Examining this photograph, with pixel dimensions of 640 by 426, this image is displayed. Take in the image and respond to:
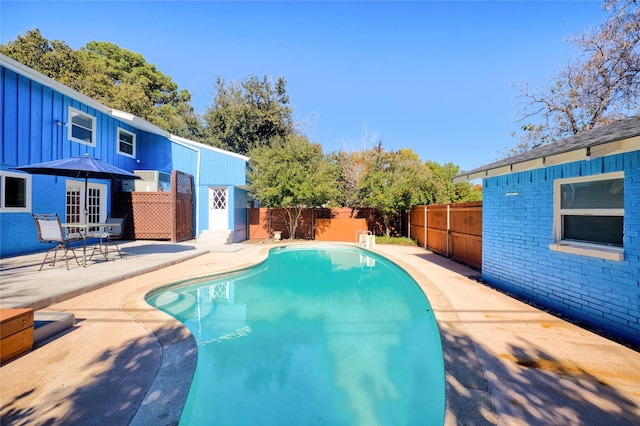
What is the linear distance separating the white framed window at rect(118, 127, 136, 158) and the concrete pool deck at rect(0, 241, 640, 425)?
9.20 metres

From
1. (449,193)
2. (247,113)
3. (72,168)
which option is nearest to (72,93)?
(72,168)

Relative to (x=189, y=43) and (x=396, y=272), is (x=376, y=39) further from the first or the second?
(x=396, y=272)

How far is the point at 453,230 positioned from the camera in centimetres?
908

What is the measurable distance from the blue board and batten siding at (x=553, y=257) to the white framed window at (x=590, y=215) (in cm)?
11

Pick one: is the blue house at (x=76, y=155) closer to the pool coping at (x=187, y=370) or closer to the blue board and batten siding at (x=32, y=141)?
the blue board and batten siding at (x=32, y=141)

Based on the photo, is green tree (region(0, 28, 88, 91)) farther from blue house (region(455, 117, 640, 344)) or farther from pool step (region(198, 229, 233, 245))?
blue house (region(455, 117, 640, 344))

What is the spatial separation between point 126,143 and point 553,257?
610 inches

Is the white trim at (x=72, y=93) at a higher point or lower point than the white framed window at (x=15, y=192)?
higher

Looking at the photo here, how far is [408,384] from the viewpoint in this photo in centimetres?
301

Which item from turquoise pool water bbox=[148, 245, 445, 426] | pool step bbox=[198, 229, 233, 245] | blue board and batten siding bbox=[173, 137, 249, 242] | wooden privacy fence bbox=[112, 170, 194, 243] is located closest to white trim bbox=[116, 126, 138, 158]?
blue board and batten siding bbox=[173, 137, 249, 242]

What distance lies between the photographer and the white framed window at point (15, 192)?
25.1ft

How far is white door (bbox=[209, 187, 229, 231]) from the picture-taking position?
13695 millimetres

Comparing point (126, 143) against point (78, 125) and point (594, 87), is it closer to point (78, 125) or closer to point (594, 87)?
point (78, 125)

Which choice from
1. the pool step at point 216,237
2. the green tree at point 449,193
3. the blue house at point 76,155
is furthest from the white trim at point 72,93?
the green tree at point 449,193
